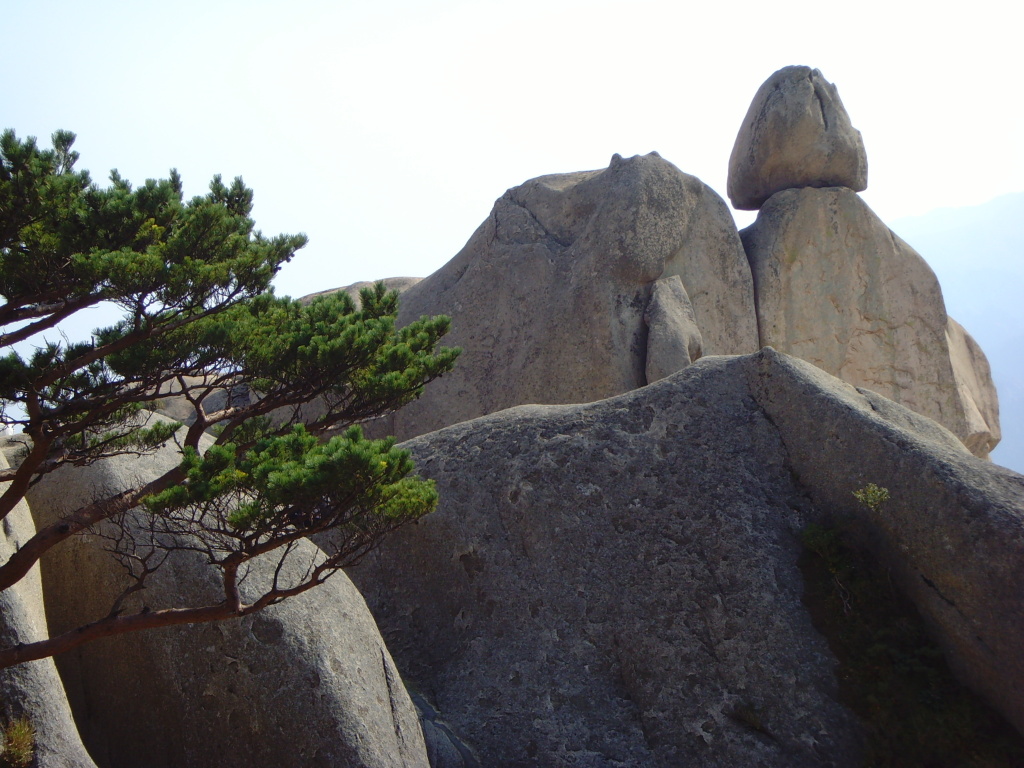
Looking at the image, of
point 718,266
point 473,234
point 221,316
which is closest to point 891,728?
point 221,316

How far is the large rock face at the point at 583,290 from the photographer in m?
12.0

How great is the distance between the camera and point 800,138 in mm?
13586

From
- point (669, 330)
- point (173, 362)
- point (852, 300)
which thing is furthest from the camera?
→ point (852, 300)

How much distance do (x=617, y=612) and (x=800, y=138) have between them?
869 cm

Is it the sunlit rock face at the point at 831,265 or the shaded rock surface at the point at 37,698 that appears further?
the sunlit rock face at the point at 831,265

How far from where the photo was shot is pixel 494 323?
12859 mm

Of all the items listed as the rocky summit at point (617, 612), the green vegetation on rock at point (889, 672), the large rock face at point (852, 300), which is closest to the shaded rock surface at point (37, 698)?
the rocky summit at point (617, 612)

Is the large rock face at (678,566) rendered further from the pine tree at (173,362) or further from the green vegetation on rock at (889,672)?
the pine tree at (173,362)

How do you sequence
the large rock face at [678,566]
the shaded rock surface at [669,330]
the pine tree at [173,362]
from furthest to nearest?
the shaded rock surface at [669,330] → the large rock face at [678,566] → the pine tree at [173,362]

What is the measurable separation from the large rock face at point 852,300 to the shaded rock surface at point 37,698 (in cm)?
997

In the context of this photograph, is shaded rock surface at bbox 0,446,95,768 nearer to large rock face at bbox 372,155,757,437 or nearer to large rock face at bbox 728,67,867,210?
large rock face at bbox 372,155,757,437

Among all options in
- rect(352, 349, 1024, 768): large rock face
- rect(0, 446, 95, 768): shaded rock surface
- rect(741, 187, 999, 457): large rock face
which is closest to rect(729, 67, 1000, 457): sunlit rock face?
rect(741, 187, 999, 457): large rock face

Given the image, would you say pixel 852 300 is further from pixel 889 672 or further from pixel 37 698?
pixel 37 698

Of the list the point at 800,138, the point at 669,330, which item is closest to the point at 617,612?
the point at 669,330
